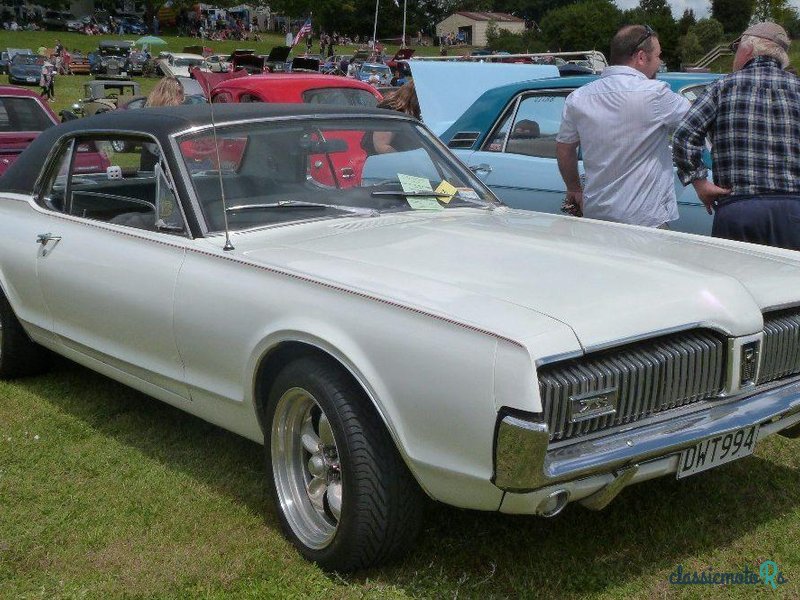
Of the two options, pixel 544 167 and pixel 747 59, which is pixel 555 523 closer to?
pixel 747 59

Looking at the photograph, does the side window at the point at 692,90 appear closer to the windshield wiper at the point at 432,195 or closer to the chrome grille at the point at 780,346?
the windshield wiper at the point at 432,195

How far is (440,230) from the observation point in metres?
3.84

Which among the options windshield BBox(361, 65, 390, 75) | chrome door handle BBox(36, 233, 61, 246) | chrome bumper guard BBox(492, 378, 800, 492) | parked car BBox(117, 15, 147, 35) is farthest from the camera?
parked car BBox(117, 15, 147, 35)

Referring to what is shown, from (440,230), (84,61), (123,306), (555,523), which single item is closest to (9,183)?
(123,306)

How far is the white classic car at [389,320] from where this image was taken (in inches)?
105

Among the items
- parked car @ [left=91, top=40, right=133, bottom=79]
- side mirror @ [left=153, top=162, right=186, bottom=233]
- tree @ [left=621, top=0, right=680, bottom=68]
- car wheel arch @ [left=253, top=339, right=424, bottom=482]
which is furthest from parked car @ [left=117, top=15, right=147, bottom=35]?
car wheel arch @ [left=253, top=339, right=424, bottom=482]

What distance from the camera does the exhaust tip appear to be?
105 inches

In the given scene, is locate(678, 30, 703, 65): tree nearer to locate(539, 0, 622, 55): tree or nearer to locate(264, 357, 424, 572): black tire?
locate(539, 0, 622, 55): tree

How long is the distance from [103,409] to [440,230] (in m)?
2.09

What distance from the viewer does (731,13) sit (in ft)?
261

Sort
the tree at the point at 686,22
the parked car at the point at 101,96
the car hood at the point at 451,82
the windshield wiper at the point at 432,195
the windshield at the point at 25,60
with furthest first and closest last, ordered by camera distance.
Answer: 1. the tree at the point at 686,22
2. the windshield at the point at 25,60
3. the parked car at the point at 101,96
4. the car hood at the point at 451,82
5. the windshield wiper at the point at 432,195

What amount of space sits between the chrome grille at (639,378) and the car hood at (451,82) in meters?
4.68

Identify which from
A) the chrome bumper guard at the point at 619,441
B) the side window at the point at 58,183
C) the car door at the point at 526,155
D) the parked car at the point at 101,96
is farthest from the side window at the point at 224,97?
the parked car at the point at 101,96

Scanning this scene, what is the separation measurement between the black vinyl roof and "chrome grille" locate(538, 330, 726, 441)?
2029 mm
